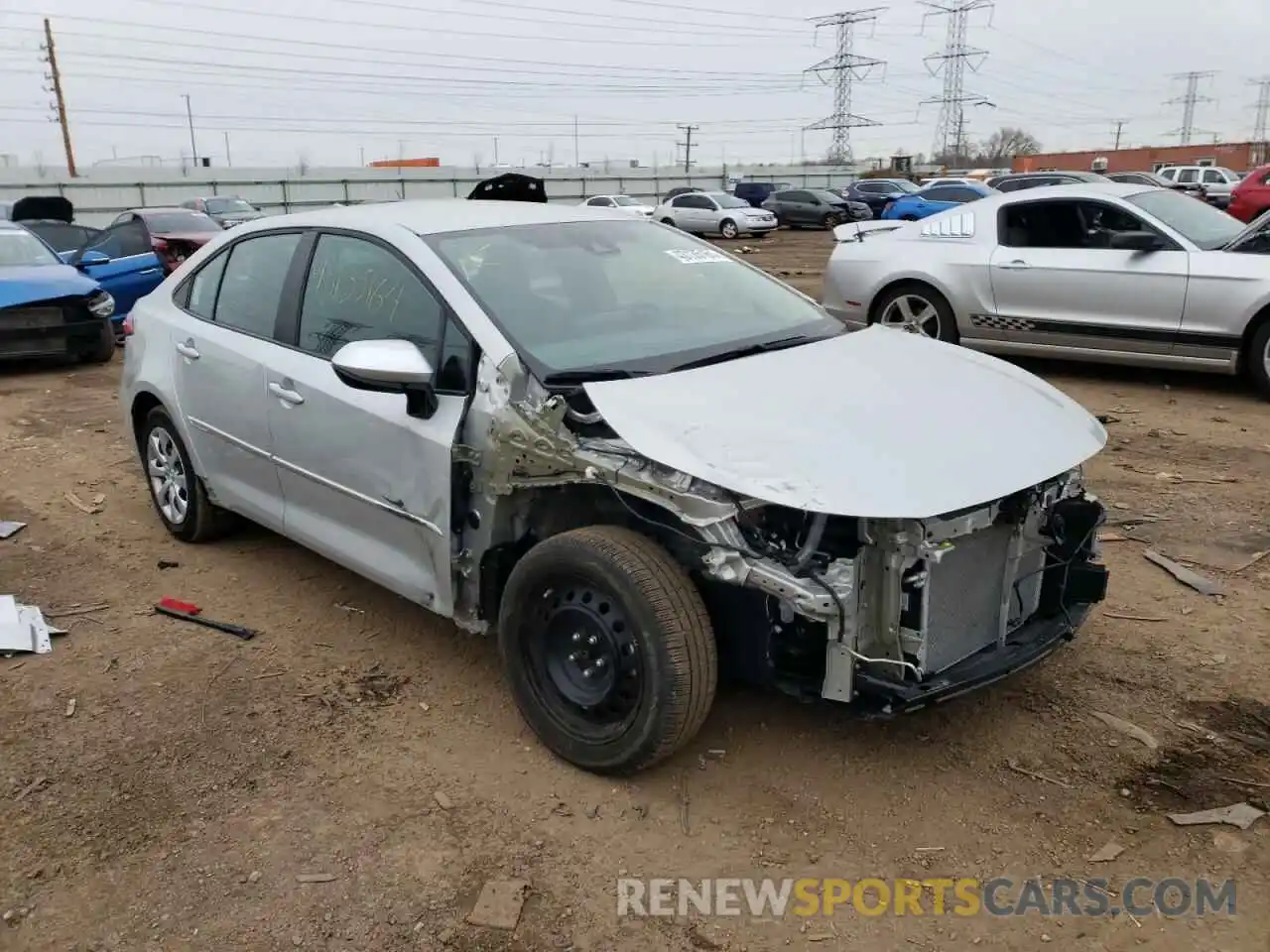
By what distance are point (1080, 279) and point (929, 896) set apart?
21.4 feet

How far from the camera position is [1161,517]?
5352 millimetres

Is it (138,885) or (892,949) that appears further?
(138,885)

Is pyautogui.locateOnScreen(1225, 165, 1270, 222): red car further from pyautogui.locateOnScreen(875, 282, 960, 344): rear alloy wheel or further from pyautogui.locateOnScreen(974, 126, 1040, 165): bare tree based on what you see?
pyautogui.locateOnScreen(974, 126, 1040, 165): bare tree

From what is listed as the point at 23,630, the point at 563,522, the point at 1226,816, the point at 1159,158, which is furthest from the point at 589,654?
the point at 1159,158

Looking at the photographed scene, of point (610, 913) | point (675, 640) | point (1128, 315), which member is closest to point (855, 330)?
point (675, 640)

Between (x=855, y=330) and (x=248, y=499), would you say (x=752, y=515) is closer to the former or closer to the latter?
(x=855, y=330)

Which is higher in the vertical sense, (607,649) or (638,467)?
(638,467)

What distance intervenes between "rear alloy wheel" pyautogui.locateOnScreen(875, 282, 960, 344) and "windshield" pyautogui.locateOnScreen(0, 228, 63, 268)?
8.47m

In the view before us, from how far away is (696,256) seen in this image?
4.37 m

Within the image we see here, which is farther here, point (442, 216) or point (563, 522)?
point (442, 216)

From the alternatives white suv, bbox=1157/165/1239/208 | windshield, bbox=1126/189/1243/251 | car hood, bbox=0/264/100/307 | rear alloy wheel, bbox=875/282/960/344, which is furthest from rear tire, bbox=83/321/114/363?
white suv, bbox=1157/165/1239/208

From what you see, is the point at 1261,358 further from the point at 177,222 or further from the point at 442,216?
the point at 177,222

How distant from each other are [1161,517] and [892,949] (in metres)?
3.67

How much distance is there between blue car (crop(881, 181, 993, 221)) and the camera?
1011 inches
